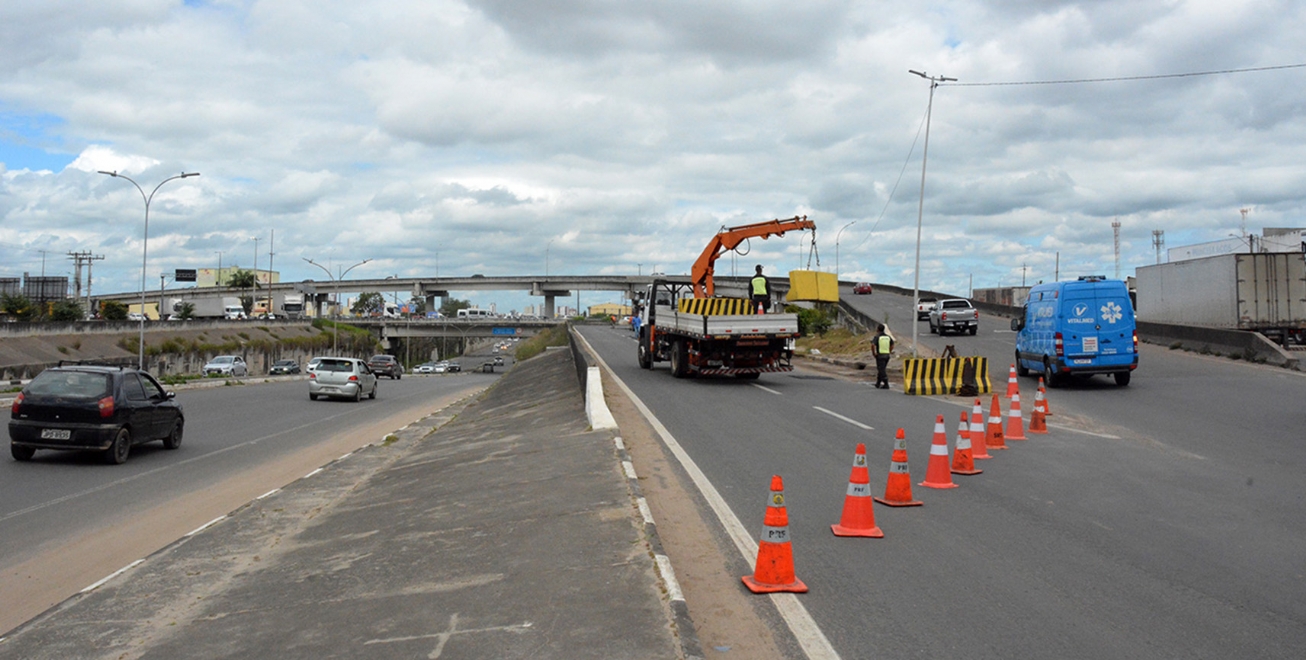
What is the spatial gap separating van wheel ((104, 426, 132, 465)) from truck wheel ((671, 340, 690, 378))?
13.1 m

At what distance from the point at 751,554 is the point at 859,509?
107cm

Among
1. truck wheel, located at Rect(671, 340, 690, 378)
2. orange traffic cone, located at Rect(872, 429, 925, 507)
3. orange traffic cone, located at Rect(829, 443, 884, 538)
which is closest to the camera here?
orange traffic cone, located at Rect(829, 443, 884, 538)

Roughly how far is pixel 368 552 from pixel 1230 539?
22.6 ft

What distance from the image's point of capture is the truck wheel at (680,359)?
25.1m

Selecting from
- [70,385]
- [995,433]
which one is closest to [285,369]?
[70,385]

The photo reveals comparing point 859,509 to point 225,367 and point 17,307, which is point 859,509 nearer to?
point 225,367

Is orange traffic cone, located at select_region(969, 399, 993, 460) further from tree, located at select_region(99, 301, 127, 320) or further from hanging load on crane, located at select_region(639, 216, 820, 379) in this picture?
tree, located at select_region(99, 301, 127, 320)

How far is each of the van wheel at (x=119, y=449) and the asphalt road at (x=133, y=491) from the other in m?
0.15

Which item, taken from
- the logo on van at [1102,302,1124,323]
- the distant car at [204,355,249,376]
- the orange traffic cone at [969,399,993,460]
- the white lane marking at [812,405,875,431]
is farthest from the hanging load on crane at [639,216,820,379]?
the distant car at [204,355,249,376]

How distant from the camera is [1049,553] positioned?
712cm

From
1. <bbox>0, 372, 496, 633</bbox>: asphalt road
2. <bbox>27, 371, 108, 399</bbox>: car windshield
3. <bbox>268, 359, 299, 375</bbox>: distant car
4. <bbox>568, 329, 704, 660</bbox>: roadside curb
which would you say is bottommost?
<bbox>268, 359, 299, 375</bbox>: distant car

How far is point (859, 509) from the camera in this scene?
7.61m

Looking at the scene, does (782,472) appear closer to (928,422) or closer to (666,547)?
(666,547)

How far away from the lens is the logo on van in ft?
71.9
